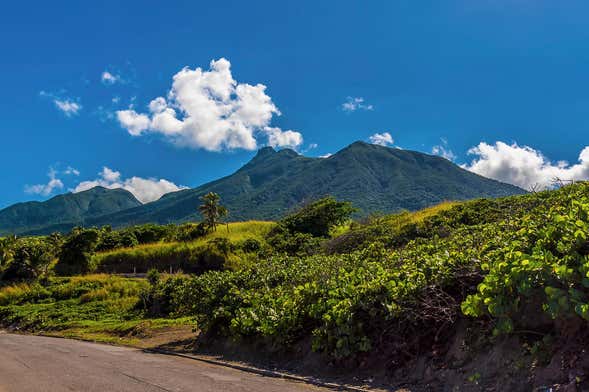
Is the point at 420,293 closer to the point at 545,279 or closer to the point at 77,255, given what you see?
the point at 545,279

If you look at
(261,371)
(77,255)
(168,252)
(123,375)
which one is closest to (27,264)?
(77,255)

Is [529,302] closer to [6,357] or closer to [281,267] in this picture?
[281,267]

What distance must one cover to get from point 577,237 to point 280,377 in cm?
625

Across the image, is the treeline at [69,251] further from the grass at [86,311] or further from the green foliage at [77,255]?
the grass at [86,311]

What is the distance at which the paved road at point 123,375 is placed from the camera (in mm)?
8102

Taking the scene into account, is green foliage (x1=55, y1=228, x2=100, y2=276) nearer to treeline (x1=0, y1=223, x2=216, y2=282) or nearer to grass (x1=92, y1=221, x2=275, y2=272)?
treeline (x1=0, y1=223, x2=216, y2=282)

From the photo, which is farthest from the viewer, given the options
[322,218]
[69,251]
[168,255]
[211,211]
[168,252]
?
[211,211]

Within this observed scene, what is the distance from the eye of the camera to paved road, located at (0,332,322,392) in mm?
8102

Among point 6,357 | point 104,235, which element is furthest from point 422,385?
point 104,235

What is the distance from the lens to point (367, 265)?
11.5 metres

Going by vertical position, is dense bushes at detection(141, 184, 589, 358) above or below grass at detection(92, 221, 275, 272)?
below

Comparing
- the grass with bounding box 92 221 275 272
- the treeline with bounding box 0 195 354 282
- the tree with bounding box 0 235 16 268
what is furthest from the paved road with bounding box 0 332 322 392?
the tree with bounding box 0 235 16 268

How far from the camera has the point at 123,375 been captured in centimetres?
938

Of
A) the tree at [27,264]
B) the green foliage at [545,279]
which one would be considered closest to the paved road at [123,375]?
the green foliage at [545,279]
